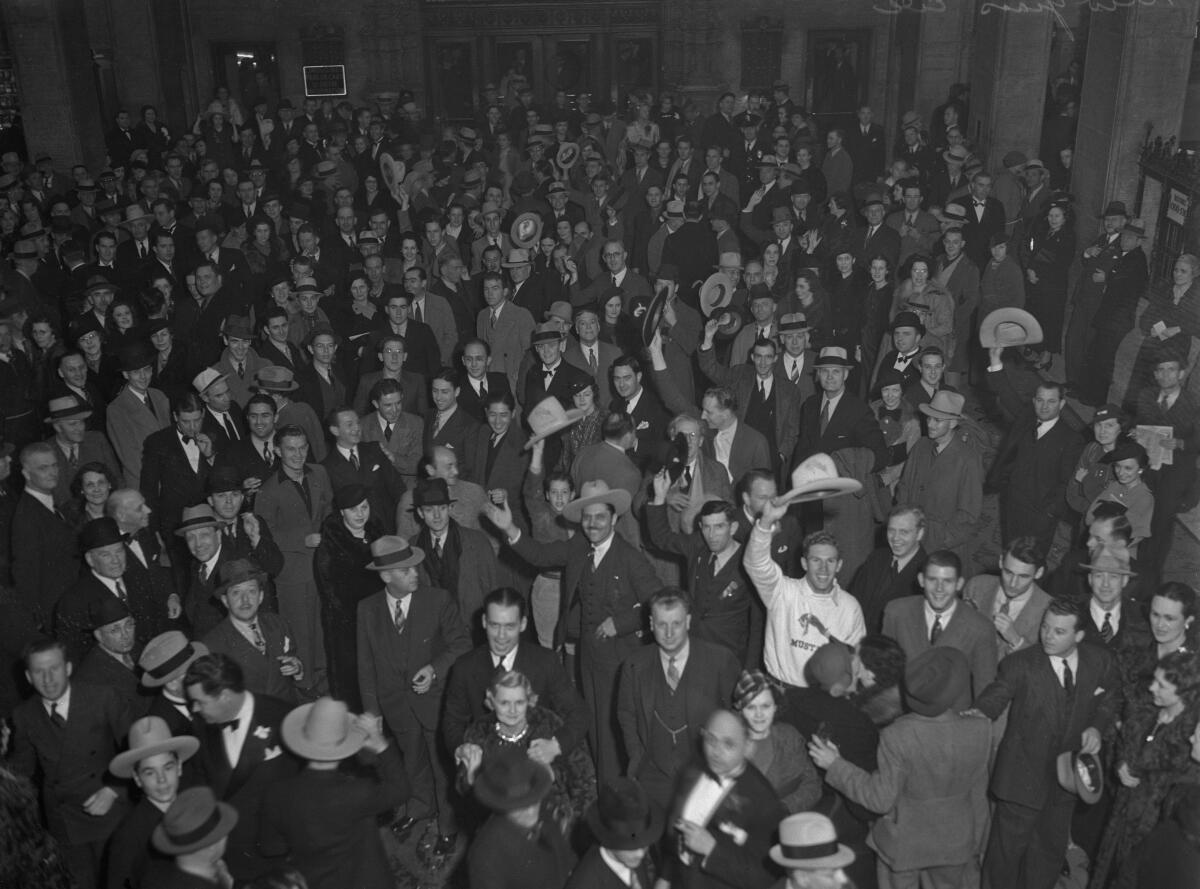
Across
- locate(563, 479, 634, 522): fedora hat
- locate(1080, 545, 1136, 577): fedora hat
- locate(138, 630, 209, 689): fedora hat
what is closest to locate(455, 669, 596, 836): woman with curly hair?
locate(563, 479, 634, 522): fedora hat

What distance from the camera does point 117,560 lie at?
585 cm

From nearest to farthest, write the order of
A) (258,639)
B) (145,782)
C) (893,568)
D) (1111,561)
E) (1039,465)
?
(145,782), (1111,561), (258,639), (893,568), (1039,465)

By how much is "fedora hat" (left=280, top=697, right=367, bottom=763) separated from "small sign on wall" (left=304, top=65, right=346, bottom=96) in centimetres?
2141

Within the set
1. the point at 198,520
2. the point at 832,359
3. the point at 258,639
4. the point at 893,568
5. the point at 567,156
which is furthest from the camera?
the point at 567,156

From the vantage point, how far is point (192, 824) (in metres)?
3.94

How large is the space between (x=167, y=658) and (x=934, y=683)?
3353 mm

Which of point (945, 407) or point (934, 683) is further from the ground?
point (945, 407)

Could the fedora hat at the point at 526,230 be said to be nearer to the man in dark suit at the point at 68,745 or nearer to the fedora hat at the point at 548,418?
the fedora hat at the point at 548,418

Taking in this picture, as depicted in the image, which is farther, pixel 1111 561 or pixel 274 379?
pixel 274 379

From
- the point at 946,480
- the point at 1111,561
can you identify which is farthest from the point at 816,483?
the point at 946,480

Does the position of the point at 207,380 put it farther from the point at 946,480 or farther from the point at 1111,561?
the point at 1111,561

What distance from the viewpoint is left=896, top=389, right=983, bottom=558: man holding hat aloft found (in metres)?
6.61

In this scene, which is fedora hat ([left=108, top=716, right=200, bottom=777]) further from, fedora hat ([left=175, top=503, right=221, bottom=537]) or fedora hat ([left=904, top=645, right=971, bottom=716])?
fedora hat ([left=904, top=645, right=971, bottom=716])

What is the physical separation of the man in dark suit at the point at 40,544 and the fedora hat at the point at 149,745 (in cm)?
240
